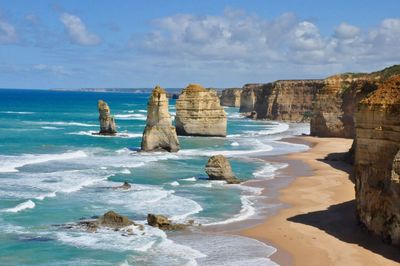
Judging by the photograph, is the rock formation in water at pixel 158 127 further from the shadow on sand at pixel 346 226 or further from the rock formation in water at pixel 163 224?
the rock formation in water at pixel 163 224

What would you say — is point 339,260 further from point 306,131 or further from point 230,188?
point 306,131

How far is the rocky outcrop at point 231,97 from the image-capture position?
167 m

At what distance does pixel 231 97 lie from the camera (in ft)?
557

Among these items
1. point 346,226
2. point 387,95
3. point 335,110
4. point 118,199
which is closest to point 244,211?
point 346,226

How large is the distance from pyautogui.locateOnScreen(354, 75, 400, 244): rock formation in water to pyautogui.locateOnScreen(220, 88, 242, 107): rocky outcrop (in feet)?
470

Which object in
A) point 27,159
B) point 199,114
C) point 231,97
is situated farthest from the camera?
point 231,97

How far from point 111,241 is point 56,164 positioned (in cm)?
2303

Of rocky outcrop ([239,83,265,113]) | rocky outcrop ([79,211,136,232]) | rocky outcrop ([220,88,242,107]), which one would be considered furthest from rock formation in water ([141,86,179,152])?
rocky outcrop ([220,88,242,107])

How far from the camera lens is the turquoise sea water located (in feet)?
71.4

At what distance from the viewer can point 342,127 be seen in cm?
6662

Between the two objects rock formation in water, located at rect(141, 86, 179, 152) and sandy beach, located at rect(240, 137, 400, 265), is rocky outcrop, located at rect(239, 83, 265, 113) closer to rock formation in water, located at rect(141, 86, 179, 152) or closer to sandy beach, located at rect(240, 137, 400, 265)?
rock formation in water, located at rect(141, 86, 179, 152)

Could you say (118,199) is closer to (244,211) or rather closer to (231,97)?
(244,211)

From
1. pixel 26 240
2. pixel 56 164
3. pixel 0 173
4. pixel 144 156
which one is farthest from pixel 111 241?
pixel 144 156

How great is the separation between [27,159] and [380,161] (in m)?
32.3
